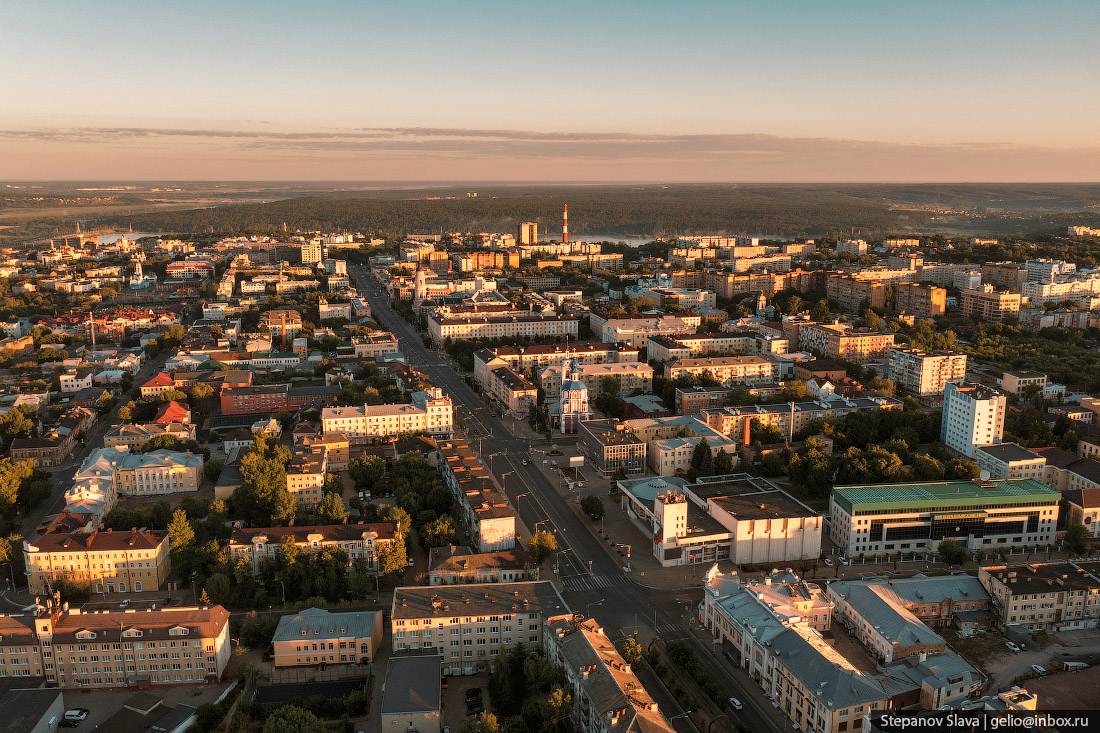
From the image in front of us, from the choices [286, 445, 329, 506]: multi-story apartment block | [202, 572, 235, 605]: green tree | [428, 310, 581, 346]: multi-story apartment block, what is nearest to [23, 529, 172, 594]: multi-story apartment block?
[202, 572, 235, 605]: green tree

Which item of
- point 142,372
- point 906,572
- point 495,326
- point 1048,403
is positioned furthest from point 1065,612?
point 142,372

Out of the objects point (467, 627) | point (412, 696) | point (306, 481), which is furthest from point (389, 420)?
point (412, 696)

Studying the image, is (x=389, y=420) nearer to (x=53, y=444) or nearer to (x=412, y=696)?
(x=53, y=444)

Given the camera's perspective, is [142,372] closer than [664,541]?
No

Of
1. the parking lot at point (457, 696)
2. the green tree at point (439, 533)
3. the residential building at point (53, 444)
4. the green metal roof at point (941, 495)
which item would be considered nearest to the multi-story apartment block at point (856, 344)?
the green metal roof at point (941, 495)

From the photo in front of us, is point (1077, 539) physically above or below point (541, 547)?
below

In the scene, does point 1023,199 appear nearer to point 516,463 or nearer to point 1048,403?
point 1048,403

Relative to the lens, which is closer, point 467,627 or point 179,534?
point 467,627

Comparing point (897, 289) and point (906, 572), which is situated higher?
point (897, 289)
